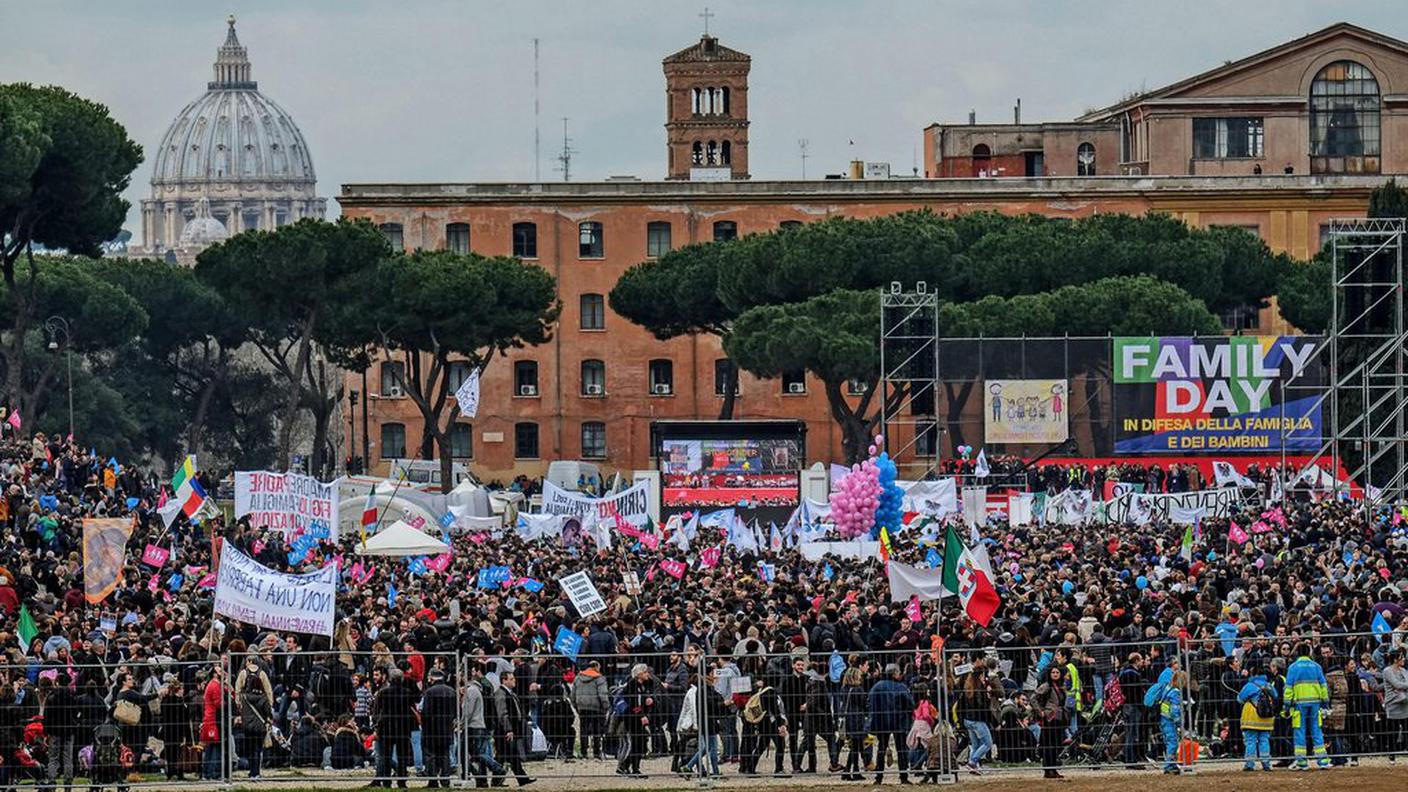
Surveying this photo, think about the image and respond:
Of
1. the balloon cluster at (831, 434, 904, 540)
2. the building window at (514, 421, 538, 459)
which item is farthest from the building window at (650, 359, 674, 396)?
the balloon cluster at (831, 434, 904, 540)

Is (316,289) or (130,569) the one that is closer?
(130,569)

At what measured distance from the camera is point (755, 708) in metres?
21.0

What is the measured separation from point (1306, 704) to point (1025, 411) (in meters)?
42.5

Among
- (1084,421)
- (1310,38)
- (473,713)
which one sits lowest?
(473,713)

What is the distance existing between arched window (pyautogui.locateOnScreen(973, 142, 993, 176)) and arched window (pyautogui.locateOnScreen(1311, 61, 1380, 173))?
11117 mm

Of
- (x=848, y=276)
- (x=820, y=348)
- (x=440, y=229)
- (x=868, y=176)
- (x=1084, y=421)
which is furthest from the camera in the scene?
(x=868, y=176)

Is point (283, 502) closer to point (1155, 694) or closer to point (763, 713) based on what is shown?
point (763, 713)

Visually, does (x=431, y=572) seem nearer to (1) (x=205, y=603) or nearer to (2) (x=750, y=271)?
(1) (x=205, y=603)

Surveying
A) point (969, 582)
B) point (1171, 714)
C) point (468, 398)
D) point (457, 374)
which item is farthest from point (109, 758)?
point (457, 374)

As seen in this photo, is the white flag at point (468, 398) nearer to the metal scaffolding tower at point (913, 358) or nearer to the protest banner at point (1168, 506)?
the metal scaffolding tower at point (913, 358)

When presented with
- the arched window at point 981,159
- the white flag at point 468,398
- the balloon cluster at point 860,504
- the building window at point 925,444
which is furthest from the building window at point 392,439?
the balloon cluster at point 860,504

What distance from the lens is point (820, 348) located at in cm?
7056

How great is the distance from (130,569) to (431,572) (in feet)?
11.6

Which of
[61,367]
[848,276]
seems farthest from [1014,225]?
[61,367]
